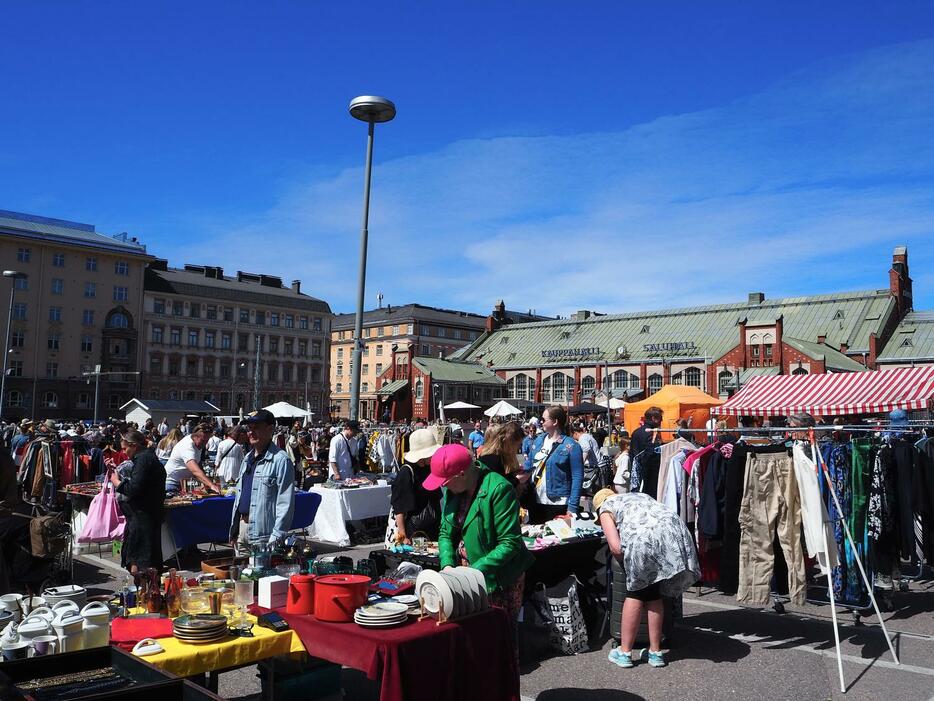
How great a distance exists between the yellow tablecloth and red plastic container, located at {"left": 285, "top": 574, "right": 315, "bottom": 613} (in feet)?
0.66

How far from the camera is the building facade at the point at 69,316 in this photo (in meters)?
68.4

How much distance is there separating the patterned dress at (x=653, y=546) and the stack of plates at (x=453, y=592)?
7.51ft

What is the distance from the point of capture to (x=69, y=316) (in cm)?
7181

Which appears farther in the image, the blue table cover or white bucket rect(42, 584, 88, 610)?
the blue table cover

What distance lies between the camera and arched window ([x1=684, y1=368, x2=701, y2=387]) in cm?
5888

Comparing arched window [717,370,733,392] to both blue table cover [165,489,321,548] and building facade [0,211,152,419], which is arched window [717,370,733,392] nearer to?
blue table cover [165,489,321,548]

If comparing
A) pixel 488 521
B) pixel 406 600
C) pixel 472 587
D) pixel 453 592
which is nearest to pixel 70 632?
pixel 406 600

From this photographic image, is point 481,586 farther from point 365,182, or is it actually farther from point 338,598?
point 365,182

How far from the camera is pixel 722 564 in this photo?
24.5 feet

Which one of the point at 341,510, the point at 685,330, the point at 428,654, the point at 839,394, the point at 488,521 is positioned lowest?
the point at 341,510

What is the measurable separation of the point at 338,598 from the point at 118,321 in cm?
7905

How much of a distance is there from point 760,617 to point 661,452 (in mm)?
2049

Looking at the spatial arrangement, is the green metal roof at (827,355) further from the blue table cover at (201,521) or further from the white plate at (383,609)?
the white plate at (383,609)

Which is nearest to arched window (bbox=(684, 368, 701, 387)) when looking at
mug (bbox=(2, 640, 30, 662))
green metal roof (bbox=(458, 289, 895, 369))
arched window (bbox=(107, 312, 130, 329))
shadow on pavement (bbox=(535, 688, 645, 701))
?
green metal roof (bbox=(458, 289, 895, 369))
